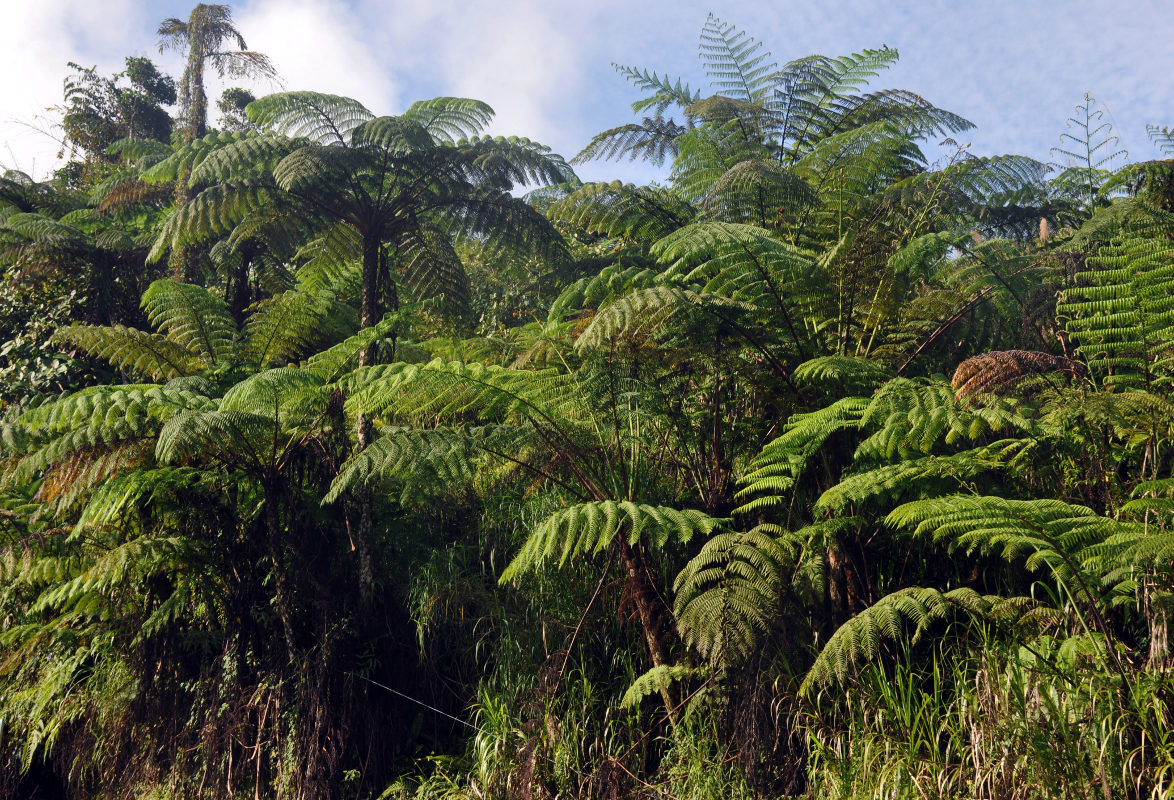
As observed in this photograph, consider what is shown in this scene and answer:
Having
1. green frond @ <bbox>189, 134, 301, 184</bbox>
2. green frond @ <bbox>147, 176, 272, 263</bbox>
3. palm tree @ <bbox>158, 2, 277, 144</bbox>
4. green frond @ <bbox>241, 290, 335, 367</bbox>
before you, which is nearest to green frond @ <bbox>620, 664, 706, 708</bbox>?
green frond @ <bbox>241, 290, 335, 367</bbox>

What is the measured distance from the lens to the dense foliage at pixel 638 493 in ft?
10.1

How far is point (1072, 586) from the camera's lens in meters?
3.03

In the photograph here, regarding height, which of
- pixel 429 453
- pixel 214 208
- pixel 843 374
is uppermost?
pixel 214 208

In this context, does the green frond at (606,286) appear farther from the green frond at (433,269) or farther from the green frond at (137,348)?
the green frond at (137,348)

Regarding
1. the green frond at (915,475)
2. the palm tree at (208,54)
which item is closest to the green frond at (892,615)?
the green frond at (915,475)

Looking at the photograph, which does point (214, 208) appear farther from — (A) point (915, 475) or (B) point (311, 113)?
(A) point (915, 475)

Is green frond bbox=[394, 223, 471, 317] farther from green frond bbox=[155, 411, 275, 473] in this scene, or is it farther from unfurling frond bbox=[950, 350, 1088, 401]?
unfurling frond bbox=[950, 350, 1088, 401]

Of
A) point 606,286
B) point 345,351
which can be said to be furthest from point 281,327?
point 606,286

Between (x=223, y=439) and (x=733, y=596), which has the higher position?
(x=223, y=439)

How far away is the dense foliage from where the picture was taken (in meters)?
3.07

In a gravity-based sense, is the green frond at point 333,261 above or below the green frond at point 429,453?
above

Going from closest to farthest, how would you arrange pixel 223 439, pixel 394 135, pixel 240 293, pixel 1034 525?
pixel 1034 525 < pixel 223 439 < pixel 394 135 < pixel 240 293

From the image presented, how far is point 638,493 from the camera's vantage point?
397cm

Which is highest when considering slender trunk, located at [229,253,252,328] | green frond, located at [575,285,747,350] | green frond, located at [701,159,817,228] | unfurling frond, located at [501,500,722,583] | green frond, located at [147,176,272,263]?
slender trunk, located at [229,253,252,328]
